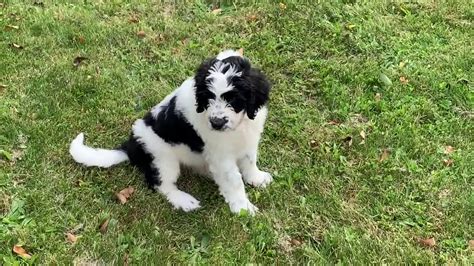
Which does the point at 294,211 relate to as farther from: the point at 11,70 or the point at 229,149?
the point at 11,70

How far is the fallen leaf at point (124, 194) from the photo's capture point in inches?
177

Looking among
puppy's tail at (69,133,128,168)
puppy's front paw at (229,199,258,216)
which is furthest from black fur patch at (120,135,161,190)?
puppy's front paw at (229,199,258,216)

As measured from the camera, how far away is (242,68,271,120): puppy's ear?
3.89m

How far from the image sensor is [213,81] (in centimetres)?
381

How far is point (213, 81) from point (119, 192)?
131cm

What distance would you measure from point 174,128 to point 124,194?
2.26ft

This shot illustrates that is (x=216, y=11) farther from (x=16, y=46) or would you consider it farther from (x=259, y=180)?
(x=259, y=180)

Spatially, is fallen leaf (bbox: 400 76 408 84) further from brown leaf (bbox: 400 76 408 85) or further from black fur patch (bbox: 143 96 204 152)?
black fur patch (bbox: 143 96 204 152)

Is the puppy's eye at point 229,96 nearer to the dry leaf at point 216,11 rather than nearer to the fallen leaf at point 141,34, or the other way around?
the fallen leaf at point 141,34

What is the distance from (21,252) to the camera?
403cm

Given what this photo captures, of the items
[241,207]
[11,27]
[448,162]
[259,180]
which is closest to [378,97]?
[448,162]

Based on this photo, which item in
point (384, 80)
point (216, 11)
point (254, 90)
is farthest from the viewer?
point (216, 11)

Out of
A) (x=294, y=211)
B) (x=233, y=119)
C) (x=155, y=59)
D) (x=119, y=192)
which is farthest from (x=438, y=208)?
(x=155, y=59)

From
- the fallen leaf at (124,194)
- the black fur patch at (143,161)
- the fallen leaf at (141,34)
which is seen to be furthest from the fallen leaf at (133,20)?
the fallen leaf at (124,194)
